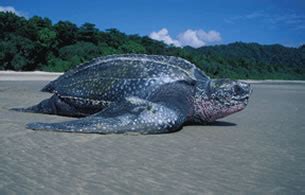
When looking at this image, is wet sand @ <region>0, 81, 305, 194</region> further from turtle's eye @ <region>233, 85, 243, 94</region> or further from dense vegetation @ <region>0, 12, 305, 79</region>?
dense vegetation @ <region>0, 12, 305, 79</region>

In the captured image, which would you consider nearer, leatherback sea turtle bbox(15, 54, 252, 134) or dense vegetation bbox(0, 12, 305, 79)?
leatherback sea turtle bbox(15, 54, 252, 134)

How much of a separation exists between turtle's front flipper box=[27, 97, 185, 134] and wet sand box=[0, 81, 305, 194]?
72 mm

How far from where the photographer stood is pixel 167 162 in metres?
2.05

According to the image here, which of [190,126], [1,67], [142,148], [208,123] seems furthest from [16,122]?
[1,67]

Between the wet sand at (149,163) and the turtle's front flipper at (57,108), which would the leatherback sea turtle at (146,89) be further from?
the wet sand at (149,163)

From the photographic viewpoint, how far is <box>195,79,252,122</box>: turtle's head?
3.66m

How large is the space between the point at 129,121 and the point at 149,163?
82cm

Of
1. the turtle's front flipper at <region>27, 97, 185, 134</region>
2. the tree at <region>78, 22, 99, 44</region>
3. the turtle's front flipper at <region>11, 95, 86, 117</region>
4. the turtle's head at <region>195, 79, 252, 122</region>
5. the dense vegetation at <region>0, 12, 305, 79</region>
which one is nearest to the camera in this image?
the turtle's front flipper at <region>27, 97, 185, 134</region>

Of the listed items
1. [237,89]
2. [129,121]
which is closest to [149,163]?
[129,121]

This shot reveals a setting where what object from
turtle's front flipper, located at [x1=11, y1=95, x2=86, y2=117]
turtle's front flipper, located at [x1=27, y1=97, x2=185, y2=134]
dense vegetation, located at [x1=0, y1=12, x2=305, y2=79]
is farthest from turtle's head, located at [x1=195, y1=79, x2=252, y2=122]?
dense vegetation, located at [x1=0, y1=12, x2=305, y2=79]

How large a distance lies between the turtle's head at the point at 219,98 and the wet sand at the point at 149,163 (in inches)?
21.5

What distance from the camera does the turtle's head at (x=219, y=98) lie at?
12.0 ft

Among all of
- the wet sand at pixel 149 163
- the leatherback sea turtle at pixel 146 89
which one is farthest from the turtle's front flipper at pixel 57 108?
the wet sand at pixel 149 163

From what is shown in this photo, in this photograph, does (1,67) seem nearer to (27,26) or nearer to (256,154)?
(27,26)
